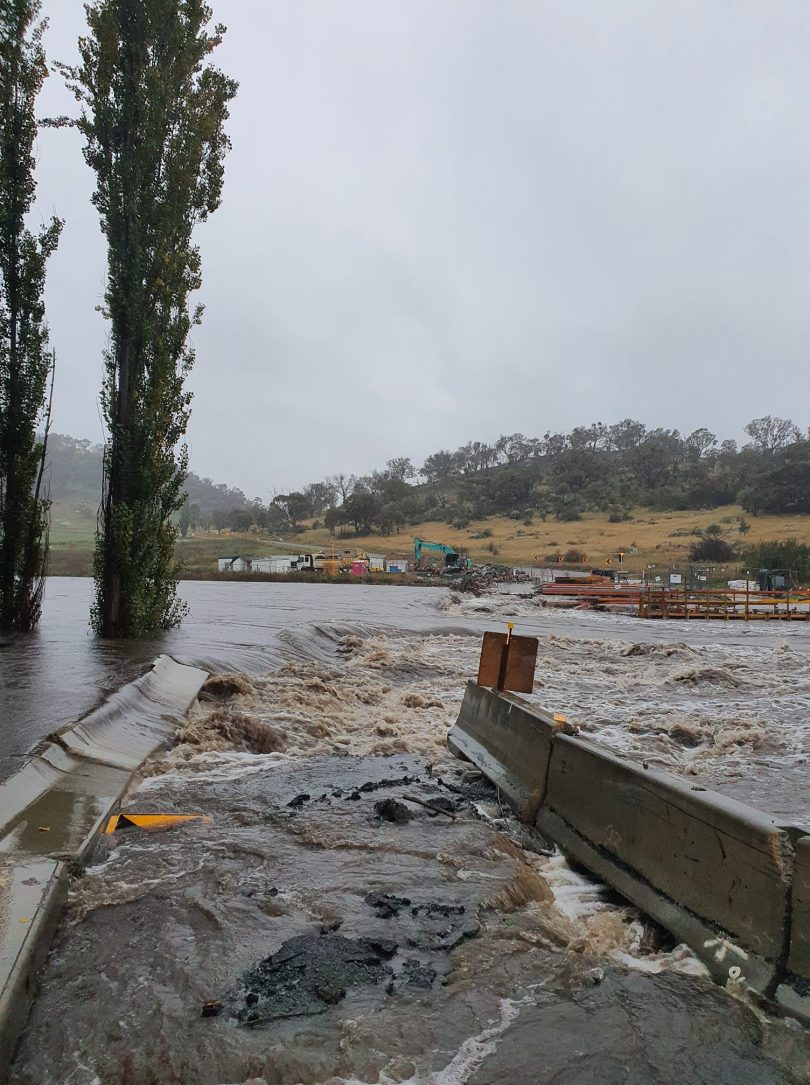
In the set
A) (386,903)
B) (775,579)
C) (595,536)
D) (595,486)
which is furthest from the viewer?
(595,486)

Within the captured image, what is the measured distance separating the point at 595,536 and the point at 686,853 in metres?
87.9

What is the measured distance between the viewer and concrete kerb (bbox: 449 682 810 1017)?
3.54 metres

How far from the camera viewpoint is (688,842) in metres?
4.26

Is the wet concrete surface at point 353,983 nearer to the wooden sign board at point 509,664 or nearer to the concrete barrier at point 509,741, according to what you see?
the concrete barrier at point 509,741

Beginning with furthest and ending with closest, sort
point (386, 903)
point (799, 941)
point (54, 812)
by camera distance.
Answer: point (54, 812), point (386, 903), point (799, 941)

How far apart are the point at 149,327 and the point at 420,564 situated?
58.0 meters

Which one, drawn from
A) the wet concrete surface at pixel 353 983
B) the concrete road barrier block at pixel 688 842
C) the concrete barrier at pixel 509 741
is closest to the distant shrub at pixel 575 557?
the concrete barrier at pixel 509 741

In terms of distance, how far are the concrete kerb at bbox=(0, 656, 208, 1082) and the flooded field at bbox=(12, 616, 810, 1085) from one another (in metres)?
0.17

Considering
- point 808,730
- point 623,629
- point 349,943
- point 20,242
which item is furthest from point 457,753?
point 623,629

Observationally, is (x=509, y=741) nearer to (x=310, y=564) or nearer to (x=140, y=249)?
(x=140, y=249)

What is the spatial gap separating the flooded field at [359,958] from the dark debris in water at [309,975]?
0.01 meters

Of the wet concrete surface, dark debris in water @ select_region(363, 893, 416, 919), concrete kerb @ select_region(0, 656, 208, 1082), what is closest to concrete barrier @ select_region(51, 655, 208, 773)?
concrete kerb @ select_region(0, 656, 208, 1082)

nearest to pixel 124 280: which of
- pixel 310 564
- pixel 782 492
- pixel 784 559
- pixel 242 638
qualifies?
pixel 242 638

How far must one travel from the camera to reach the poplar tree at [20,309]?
50.4ft
